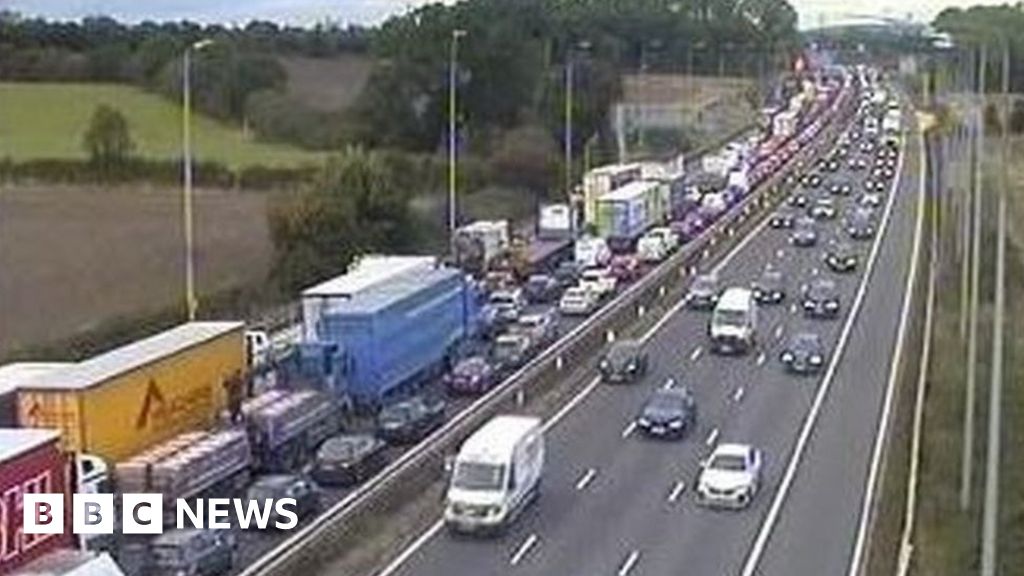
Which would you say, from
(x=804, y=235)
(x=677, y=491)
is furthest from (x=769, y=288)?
(x=677, y=491)

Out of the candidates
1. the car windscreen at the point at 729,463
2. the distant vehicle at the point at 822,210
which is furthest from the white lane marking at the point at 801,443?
the distant vehicle at the point at 822,210

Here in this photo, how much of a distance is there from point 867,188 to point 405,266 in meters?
53.1

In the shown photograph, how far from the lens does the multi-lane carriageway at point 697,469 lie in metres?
27.6

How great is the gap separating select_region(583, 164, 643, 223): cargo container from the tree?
2577cm

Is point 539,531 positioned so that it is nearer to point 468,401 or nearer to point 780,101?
point 468,401

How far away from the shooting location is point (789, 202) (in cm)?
9112

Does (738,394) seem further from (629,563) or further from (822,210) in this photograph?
(822,210)

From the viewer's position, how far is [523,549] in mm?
28188

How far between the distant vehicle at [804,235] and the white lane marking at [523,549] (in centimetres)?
4353

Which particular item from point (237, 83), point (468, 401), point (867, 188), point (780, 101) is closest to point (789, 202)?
point (867, 188)

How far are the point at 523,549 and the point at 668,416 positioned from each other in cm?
885

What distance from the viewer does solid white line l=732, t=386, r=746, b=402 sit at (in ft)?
133

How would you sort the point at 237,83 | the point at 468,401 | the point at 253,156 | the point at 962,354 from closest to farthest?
the point at 468,401, the point at 962,354, the point at 253,156, the point at 237,83

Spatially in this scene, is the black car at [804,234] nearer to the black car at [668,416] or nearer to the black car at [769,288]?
the black car at [769,288]
